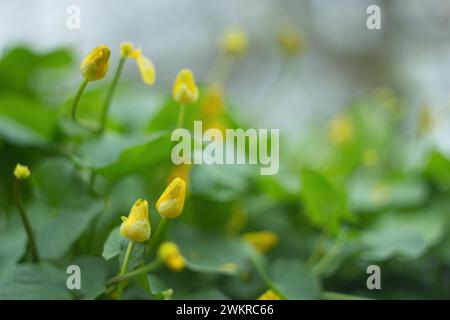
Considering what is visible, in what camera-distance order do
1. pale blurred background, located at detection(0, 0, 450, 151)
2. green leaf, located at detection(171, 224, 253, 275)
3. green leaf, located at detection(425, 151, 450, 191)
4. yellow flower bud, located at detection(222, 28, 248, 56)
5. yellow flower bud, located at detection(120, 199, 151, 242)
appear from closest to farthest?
1. yellow flower bud, located at detection(120, 199, 151, 242)
2. green leaf, located at detection(171, 224, 253, 275)
3. green leaf, located at detection(425, 151, 450, 191)
4. yellow flower bud, located at detection(222, 28, 248, 56)
5. pale blurred background, located at detection(0, 0, 450, 151)

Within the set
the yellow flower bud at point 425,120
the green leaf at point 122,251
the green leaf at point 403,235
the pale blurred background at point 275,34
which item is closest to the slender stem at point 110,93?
the green leaf at point 122,251

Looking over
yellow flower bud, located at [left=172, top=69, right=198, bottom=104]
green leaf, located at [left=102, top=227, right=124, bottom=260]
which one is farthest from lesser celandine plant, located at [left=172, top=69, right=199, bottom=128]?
green leaf, located at [left=102, top=227, right=124, bottom=260]

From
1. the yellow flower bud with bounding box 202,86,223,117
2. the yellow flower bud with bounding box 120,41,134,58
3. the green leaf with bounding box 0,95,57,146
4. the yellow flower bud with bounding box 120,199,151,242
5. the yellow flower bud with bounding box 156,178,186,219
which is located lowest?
the yellow flower bud with bounding box 120,199,151,242

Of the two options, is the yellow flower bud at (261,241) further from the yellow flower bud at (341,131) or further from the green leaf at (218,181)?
the yellow flower bud at (341,131)

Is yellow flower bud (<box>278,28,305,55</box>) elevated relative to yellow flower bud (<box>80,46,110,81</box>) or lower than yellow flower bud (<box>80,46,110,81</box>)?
elevated

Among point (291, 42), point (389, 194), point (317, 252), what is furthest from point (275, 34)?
point (317, 252)

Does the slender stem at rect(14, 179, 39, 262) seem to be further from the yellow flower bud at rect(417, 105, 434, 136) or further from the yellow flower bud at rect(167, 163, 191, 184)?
the yellow flower bud at rect(417, 105, 434, 136)

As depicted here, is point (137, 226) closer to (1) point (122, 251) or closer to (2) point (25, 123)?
(1) point (122, 251)
